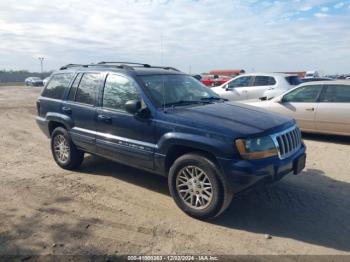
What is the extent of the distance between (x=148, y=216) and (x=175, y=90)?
189 cm

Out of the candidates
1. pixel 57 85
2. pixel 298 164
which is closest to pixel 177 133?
pixel 298 164

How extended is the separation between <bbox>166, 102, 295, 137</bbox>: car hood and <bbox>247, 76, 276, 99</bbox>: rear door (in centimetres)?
805

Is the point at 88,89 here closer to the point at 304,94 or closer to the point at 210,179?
the point at 210,179

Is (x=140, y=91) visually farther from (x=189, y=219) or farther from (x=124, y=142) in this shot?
(x=189, y=219)

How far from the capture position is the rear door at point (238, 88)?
13.0 m

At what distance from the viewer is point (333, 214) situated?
4336 mm

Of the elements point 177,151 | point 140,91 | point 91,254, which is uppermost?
point 140,91

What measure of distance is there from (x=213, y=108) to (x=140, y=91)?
1.04 metres

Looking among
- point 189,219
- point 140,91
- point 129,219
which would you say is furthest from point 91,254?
point 140,91

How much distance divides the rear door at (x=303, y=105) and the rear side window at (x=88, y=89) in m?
5.35

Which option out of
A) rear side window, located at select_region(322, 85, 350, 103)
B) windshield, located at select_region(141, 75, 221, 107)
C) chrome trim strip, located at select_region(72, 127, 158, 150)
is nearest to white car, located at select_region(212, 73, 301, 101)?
rear side window, located at select_region(322, 85, 350, 103)

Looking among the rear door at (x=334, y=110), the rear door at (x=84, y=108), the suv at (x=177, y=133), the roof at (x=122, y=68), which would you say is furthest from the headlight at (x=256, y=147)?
the rear door at (x=334, y=110)

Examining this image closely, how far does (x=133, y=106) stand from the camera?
4539 mm

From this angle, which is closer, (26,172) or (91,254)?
(91,254)
